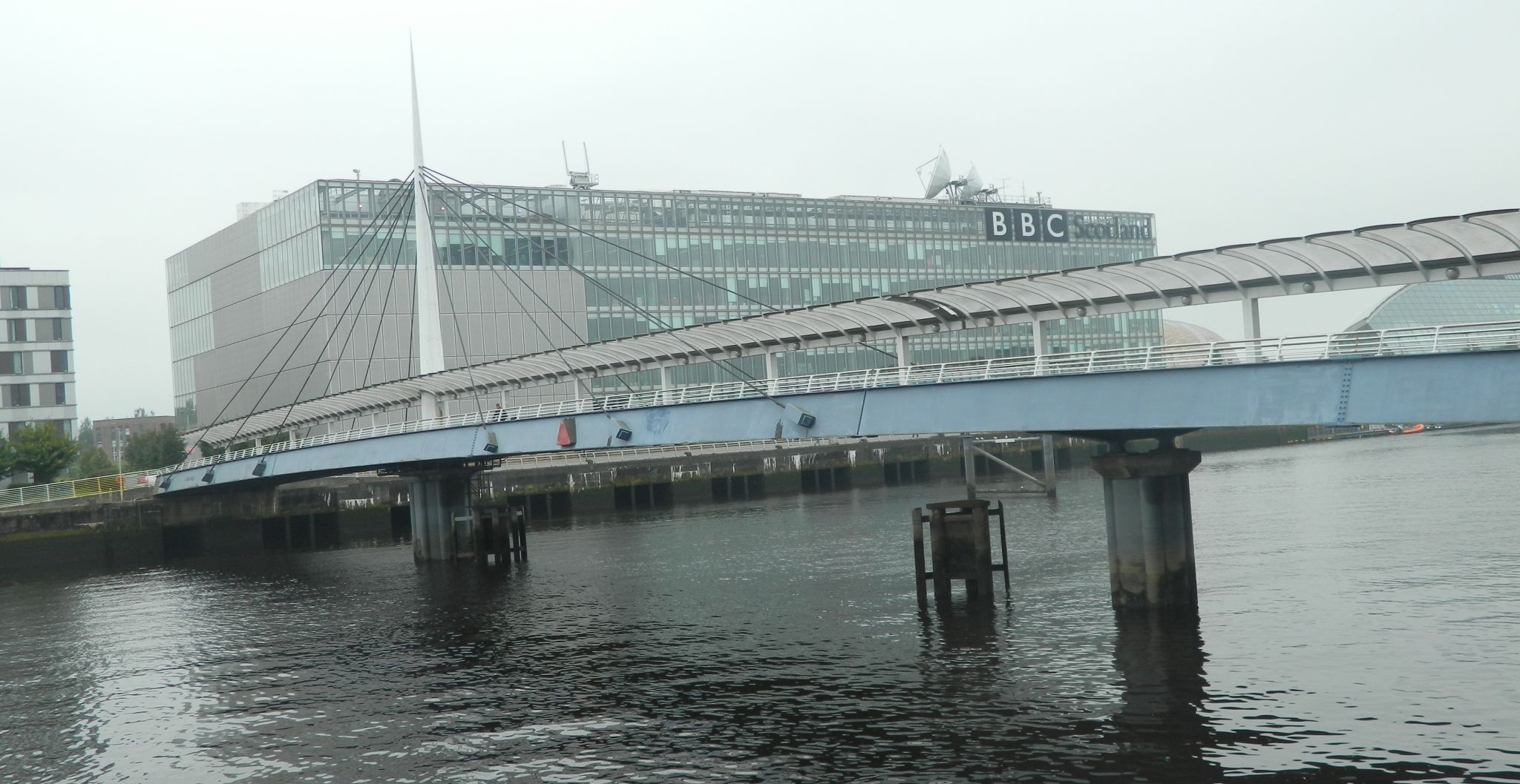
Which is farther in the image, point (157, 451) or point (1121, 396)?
point (157, 451)

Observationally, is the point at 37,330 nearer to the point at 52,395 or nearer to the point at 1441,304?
Answer: the point at 52,395

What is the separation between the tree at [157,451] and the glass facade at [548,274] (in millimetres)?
4994

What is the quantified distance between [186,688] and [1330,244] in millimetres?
30600

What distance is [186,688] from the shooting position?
3466cm

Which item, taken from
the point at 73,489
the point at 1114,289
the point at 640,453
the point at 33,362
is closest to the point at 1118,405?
the point at 1114,289

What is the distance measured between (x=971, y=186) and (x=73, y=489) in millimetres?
89943

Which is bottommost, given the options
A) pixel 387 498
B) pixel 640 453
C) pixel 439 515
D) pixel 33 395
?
pixel 439 515

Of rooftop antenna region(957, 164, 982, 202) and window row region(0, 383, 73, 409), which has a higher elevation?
rooftop antenna region(957, 164, 982, 202)

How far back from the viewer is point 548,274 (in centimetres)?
11206

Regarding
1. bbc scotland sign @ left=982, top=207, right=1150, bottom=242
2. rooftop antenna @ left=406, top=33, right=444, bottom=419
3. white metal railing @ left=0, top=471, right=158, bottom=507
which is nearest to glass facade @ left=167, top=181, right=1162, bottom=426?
bbc scotland sign @ left=982, top=207, right=1150, bottom=242

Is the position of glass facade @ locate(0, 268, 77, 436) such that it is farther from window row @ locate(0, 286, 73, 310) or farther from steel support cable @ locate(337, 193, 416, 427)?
steel support cable @ locate(337, 193, 416, 427)

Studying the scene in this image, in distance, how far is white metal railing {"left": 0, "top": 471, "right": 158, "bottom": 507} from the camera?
74938mm

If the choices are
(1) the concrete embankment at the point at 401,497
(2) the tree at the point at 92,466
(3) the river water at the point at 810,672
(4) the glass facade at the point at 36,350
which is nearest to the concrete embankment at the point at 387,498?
(1) the concrete embankment at the point at 401,497

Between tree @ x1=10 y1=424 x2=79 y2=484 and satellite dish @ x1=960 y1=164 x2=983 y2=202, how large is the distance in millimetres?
85753
